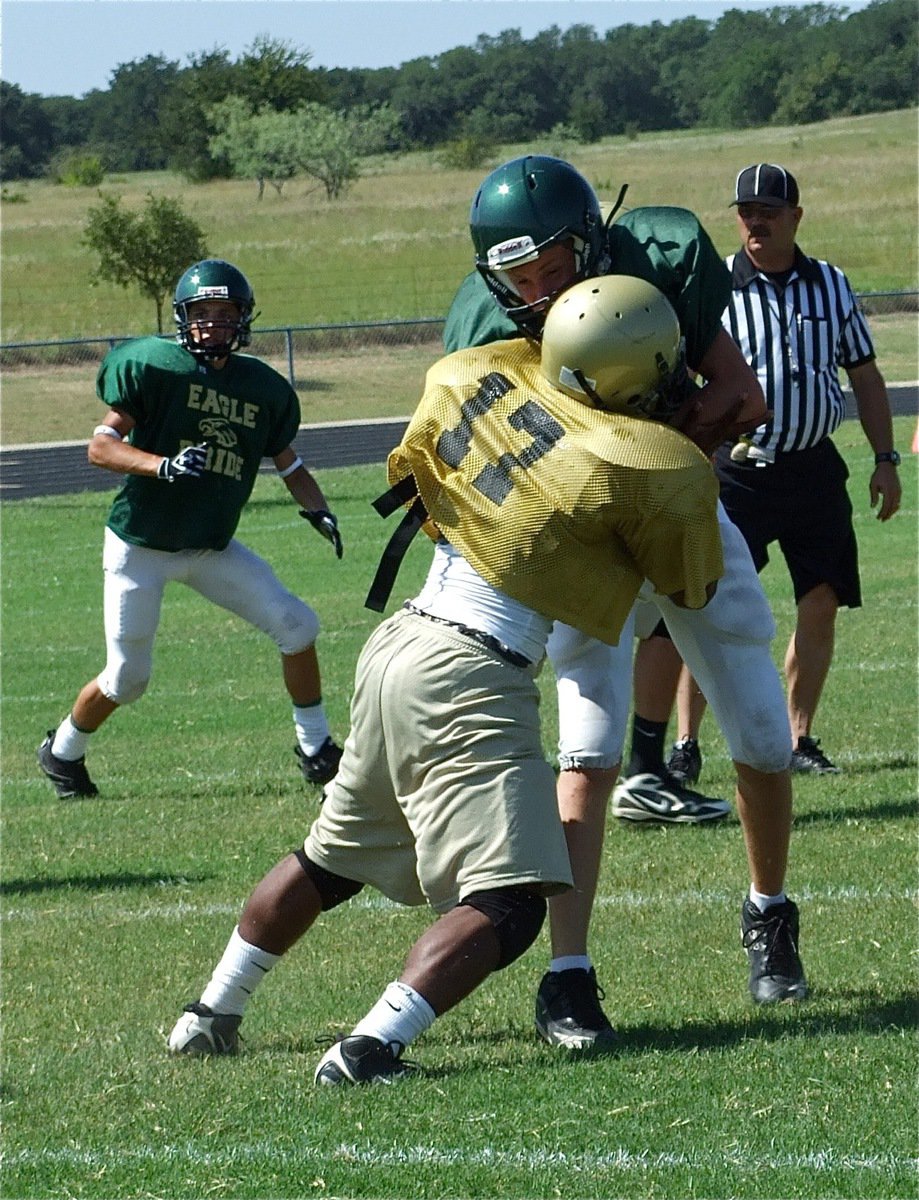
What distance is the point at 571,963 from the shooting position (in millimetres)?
4066

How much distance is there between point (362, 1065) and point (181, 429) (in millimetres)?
3988

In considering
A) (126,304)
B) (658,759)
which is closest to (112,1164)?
(658,759)

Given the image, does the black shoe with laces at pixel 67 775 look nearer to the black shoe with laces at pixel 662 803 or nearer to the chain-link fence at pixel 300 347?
the black shoe with laces at pixel 662 803

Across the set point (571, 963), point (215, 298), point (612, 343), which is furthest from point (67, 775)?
point (612, 343)

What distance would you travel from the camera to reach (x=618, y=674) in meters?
4.36

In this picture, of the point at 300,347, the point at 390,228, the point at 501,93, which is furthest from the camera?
the point at 501,93

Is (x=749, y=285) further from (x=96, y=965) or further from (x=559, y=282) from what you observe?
(x=96, y=965)

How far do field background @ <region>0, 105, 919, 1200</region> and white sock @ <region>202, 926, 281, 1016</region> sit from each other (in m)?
0.16

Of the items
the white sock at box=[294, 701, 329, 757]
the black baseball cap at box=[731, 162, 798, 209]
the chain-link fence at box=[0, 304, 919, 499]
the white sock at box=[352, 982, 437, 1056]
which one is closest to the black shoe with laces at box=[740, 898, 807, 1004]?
the white sock at box=[352, 982, 437, 1056]

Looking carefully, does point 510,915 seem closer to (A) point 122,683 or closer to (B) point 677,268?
(B) point 677,268

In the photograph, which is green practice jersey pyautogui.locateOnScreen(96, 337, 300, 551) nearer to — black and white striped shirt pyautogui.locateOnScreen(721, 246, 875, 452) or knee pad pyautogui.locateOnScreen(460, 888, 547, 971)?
black and white striped shirt pyautogui.locateOnScreen(721, 246, 875, 452)

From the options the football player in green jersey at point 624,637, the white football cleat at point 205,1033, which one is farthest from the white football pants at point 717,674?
the white football cleat at point 205,1033

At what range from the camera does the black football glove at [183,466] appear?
6.82m

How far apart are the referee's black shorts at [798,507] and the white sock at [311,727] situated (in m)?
1.93
